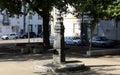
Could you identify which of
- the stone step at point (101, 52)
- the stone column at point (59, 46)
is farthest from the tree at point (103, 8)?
the stone column at point (59, 46)

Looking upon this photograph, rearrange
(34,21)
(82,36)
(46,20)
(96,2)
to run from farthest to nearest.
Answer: (34,21)
(82,36)
(46,20)
(96,2)

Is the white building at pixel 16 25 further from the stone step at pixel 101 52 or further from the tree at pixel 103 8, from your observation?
the tree at pixel 103 8

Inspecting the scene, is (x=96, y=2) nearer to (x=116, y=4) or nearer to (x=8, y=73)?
(x=116, y=4)

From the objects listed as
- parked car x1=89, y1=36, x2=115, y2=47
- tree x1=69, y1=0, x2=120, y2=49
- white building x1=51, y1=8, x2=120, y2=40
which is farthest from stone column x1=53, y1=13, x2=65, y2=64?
parked car x1=89, y1=36, x2=115, y2=47

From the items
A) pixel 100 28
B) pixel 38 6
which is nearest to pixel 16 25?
pixel 100 28

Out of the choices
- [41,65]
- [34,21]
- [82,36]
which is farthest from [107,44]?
[34,21]

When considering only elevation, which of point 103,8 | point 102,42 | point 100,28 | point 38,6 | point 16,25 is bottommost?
point 102,42

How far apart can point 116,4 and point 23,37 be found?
5556cm

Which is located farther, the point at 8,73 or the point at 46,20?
the point at 46,20

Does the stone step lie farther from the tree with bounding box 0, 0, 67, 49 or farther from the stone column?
the stone column

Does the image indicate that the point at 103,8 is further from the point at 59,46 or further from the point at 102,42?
the point at 102,42

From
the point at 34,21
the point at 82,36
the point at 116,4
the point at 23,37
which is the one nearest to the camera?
the point at 116,4

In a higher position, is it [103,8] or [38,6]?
[38,6]

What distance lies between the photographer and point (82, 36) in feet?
167
